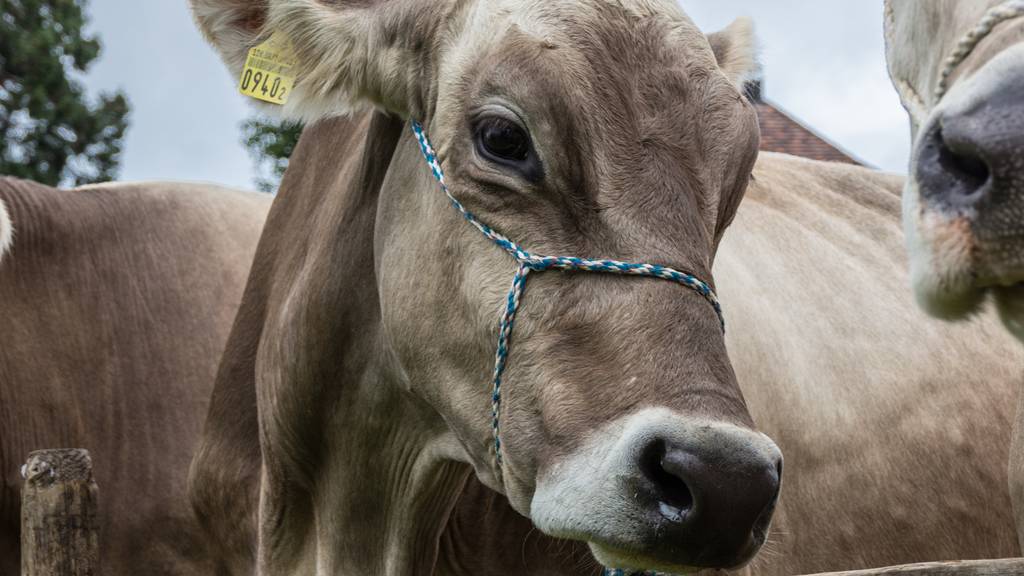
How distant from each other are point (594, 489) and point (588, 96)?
2.94 feet

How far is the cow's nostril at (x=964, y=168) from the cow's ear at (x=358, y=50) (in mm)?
1687

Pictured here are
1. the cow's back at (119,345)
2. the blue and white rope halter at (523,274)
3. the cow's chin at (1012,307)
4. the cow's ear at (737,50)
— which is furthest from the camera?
the cow's back at (119,345)

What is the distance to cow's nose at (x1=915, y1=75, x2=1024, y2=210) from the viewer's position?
1.82m

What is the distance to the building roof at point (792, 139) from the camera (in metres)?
17.4

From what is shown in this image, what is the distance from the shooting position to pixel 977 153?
184 cm

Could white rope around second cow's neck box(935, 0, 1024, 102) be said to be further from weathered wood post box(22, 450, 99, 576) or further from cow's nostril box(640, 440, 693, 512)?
weathered wood post box(22, 450, 99, 576)

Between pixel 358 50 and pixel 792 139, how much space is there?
50.7 ft

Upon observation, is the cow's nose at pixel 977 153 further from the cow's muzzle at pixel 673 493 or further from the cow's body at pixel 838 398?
the cow's body at pixel 838 398

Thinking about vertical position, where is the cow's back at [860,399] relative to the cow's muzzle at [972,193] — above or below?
below

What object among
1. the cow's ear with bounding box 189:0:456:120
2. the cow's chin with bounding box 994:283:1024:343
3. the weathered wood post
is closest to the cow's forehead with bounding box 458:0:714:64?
the cow's ear with bounding box 189:0:456:120

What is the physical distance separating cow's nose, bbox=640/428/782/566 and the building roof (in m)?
14.4

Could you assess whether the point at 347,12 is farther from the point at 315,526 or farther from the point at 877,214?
the point at 877,214

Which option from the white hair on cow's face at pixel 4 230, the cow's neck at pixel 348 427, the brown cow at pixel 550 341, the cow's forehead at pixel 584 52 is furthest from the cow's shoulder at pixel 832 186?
the white hair on cow's face at pixel 4 230

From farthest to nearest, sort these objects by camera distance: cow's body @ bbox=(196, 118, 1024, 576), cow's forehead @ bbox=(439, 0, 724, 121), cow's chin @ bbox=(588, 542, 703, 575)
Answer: cow's body @ bbox=(196, 118, 1024, 576), cow's forehead @ bbox=(439, 0, 724, 121), cow's chin @ bbox=(588, 542, 703, 575)
